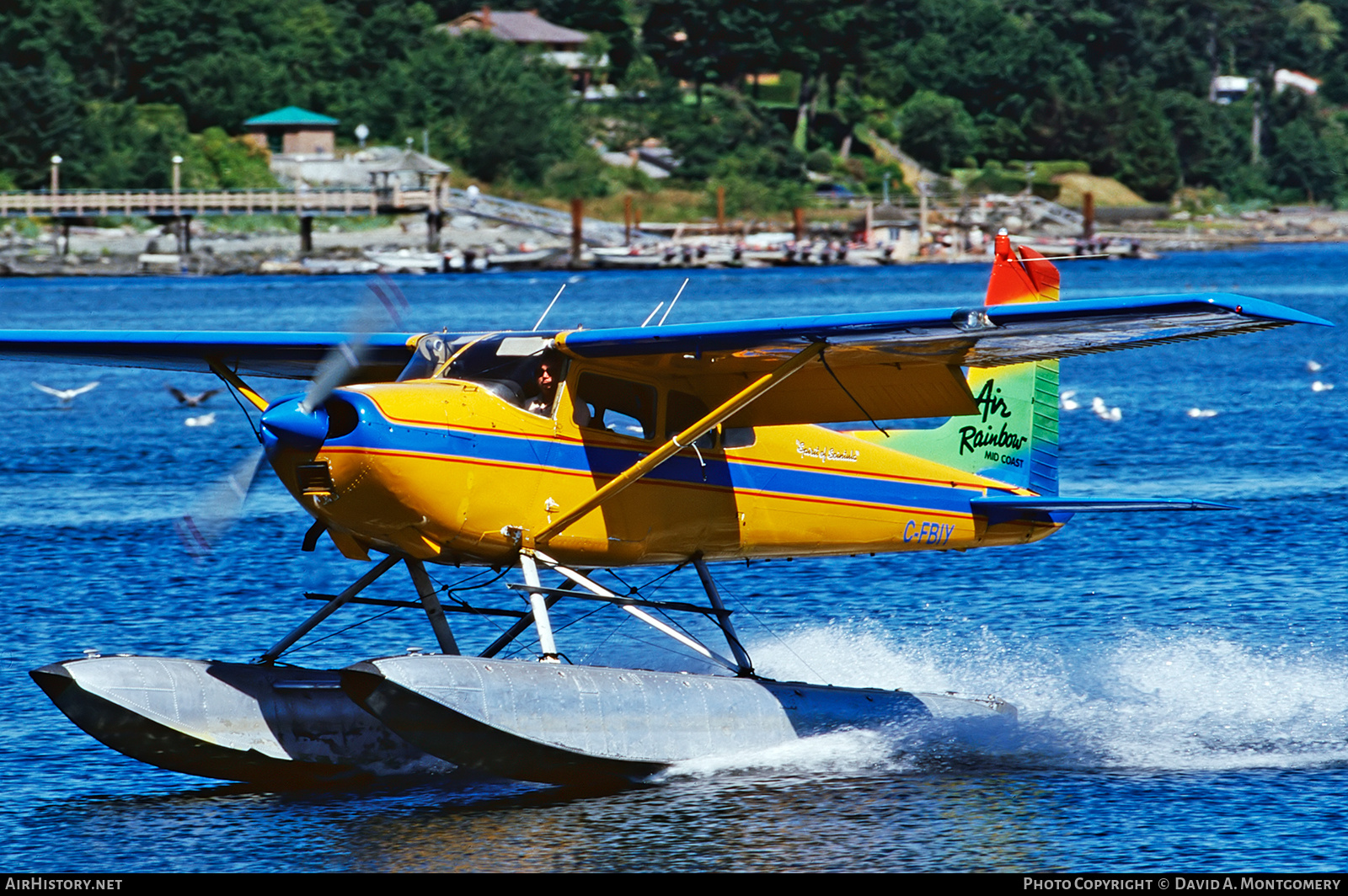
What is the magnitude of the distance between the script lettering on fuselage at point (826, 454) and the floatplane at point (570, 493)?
0.04ft

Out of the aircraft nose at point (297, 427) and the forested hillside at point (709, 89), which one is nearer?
the aircraft nose at point (297, 427)

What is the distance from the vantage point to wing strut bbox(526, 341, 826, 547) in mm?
10414

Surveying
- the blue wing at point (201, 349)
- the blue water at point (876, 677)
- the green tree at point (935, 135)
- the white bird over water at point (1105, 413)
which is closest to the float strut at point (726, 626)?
the blue water at point (876, 677)

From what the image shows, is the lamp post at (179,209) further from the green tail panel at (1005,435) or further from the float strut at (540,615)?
the float strut at (540,615)

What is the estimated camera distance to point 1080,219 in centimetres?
11562

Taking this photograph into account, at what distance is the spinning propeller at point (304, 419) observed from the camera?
31.3ft

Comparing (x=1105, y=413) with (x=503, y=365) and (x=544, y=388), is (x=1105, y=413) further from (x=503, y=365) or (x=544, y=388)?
(x=503, y=365)

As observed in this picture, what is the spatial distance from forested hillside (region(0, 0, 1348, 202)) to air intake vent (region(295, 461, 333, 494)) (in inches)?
3502

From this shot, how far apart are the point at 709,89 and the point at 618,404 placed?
120802 millimetres

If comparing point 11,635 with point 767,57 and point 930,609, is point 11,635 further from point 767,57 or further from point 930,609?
point 767,57

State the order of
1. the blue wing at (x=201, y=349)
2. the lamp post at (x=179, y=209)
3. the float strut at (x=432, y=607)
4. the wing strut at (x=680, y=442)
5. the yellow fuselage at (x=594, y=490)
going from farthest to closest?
the lamp post at (x=179, y=209), the blue wing at (x=201, y=349), the float strut at (x=432, y=607), the wing strut at (x=680, y=442), the yellow fuselage at (x=594, y=490)

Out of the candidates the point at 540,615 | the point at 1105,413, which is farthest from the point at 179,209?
the point at 540,615

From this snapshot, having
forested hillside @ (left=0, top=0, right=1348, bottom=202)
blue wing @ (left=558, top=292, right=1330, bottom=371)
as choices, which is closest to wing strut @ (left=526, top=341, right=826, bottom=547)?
blue wing @ (left=558, top=292, right=1330, bottom=371)

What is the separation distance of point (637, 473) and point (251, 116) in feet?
324
